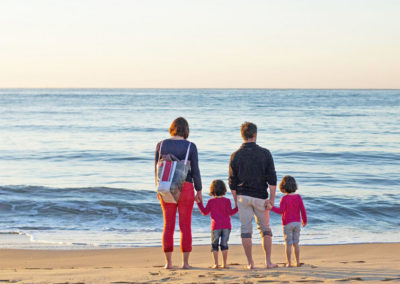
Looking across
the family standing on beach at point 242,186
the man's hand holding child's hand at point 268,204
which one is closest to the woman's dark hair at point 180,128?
the family standing on beach at point 242,186

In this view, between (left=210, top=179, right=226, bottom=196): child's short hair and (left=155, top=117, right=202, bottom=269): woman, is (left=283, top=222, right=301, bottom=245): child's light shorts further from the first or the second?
(left=155, top=117, right=202, bottom=269): woman


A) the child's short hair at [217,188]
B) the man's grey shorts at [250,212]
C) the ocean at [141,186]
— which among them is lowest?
the ocean at [141,186]

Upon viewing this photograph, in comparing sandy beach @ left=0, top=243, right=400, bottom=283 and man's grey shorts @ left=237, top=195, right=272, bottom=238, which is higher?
man's grey shorts @ left=237, top=195, right=272, bottom=238

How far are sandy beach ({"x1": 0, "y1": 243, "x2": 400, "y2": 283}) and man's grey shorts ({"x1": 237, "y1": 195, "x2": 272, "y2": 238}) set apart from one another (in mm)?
455

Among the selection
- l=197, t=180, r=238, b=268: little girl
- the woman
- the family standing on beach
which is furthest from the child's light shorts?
the woman

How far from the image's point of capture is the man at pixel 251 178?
605 centimetres

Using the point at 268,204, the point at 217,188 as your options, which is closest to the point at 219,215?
the point at 217,188

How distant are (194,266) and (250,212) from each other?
107 cm

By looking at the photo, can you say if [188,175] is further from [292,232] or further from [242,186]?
[292,232]

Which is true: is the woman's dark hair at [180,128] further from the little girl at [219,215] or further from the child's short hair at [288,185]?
the child's short hair at [288,185]

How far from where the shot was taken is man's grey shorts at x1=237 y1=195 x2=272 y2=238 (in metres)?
6.09

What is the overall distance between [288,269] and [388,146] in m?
19.9

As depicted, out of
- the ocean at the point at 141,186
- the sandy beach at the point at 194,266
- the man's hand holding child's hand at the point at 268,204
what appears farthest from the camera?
the ocean at the point at 141,186

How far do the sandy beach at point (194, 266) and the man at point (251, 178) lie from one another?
644 millimetres
